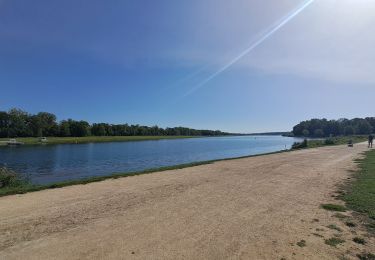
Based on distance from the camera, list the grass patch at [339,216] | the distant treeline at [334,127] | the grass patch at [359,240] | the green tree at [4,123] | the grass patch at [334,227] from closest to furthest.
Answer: the grass patch at [359,240], the grass patch at [334,227], the grass patch at [339,216], the green tree at [4,123], the distant treeline at [334,127]

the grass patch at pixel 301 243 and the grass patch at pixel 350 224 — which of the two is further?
the grass patch at pixel 350 224

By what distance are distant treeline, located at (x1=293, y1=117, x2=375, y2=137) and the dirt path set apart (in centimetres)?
14513

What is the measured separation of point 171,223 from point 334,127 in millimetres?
167201

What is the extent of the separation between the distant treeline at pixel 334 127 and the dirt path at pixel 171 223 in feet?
476

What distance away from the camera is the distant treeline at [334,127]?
139125 millimetres

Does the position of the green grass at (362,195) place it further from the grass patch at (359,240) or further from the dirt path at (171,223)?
the grass patch at (359,240)

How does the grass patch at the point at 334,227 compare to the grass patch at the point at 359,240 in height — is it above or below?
above

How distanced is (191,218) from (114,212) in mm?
2097

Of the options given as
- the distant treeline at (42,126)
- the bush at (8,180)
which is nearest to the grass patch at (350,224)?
the bush at (8,180)

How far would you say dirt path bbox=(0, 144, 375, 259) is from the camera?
5.50 meters

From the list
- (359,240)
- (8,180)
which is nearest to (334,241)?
(359,240)

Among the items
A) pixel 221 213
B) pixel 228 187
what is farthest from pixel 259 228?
pixel 228 187

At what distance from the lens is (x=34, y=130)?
108 metres

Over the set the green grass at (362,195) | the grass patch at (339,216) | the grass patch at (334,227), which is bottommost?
the grass patch at (334,227)
